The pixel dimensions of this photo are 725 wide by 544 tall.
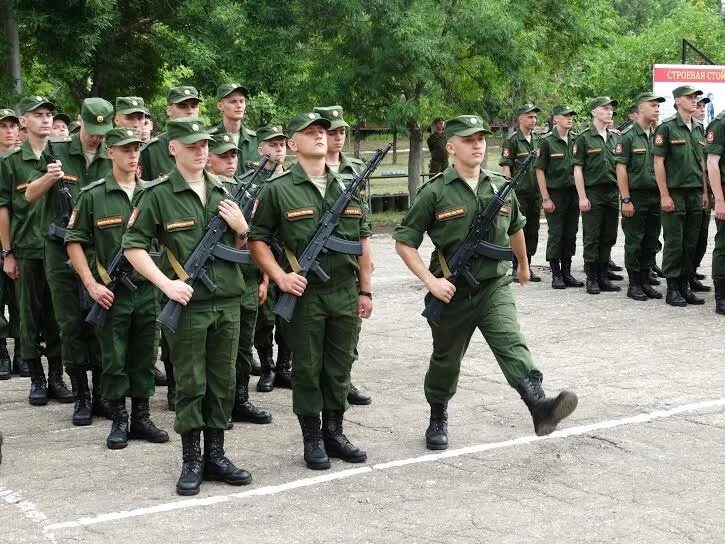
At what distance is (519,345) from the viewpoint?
23.4 ft

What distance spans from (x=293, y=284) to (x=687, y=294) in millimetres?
6731

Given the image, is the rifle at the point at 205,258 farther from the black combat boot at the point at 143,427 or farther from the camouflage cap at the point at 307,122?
the black combat boot at the point at 143,427

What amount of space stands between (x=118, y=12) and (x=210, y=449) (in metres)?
10.0

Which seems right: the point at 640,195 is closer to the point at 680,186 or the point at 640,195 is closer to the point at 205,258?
the point at 680,186

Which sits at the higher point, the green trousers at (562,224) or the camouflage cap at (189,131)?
the camouflage cap at (189,131)

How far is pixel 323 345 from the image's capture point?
712cm

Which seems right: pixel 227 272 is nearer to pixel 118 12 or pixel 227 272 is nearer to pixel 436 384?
pixel 436 384

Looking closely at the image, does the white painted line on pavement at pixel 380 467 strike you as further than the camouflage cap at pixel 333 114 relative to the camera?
No

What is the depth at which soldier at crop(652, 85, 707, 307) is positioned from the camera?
39.8 ft

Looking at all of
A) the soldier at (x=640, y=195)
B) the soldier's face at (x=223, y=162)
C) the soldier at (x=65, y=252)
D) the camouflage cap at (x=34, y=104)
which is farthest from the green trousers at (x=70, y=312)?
the soldier at (x=640, y=195)

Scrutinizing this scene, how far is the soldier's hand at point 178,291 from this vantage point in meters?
6.34

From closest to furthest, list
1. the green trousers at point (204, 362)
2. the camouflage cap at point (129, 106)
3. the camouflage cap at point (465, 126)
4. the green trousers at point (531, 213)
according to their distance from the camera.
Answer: the green trousers at point (204, 362) → the camouflage cap at point (465, 126) → the camouflage cap at point (129, 106) → the green trousers at point (531, 213)

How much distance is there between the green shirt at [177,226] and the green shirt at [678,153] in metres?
6.73

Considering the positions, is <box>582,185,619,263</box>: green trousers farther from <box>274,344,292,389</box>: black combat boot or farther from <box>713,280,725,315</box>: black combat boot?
<box>274,344,292,389</box>: black combat boot
